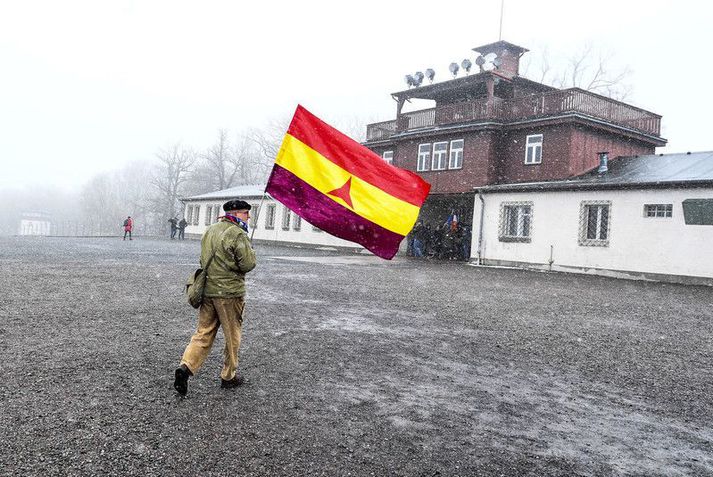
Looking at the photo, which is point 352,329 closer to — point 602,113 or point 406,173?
point 406,173

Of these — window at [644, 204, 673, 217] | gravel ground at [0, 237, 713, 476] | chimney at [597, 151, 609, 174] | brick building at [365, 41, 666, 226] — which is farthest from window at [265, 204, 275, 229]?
gravel ground at [0, 237, 713, 476]

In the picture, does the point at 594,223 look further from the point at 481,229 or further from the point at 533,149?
the point at 533,149

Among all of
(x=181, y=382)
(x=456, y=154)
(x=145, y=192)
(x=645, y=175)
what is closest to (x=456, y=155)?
(x=456, y=154)

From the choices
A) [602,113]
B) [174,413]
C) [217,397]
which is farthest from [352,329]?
[602,113]

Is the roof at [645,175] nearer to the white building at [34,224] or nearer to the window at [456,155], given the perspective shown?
the window at [456,155]

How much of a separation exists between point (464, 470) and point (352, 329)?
4.23 meters

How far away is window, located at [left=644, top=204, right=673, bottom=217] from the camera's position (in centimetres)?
1736

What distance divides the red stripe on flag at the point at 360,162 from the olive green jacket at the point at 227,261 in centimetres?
123

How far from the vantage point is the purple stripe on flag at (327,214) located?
5078 mm

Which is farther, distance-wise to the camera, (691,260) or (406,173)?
(691,260)

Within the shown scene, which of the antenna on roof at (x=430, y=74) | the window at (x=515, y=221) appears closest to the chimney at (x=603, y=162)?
the window at (x=515, y=221)

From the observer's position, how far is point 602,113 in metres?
23.7

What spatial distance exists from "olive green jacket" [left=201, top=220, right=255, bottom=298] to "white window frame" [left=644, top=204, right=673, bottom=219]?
55.3 ft

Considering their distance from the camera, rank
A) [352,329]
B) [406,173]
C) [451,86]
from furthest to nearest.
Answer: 1. [451,86]
2. [352,329]
3. [406,173]
